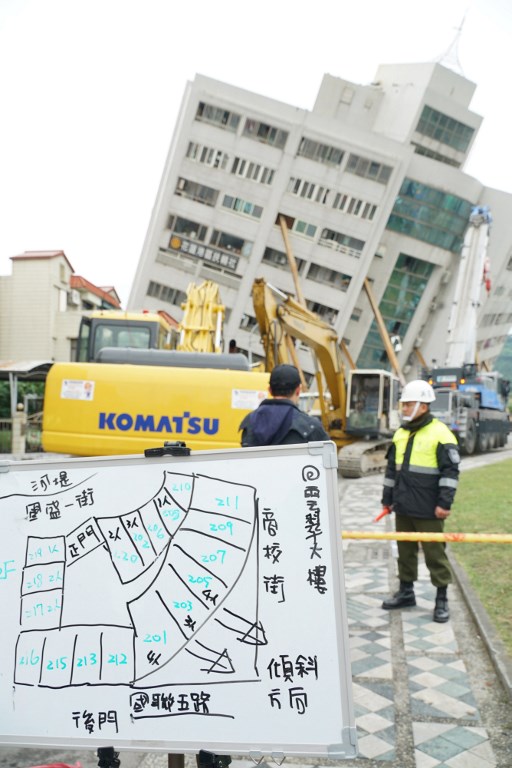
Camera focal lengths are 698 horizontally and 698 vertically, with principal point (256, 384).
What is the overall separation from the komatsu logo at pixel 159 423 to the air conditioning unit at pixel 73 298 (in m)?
29.4

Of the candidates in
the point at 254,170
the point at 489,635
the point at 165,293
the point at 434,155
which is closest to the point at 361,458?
the point at 489,635

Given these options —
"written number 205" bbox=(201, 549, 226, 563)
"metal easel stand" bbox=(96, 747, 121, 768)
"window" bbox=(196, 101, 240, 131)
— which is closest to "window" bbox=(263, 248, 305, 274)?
"window" bbox=(196, 101, 240, 131)

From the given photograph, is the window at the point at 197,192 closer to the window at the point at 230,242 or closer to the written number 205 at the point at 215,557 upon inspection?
the window at the point at 230,242

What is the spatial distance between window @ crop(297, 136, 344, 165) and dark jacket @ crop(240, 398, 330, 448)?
38.8 m

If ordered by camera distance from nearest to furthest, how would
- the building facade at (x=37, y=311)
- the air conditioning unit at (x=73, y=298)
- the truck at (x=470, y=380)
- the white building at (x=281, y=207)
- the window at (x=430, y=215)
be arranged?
the truck at (x=470, y=380) < the building facade at (x=37, y=311) < the air conditioning unit at (x=73, y=298) < the white building at (x=281, y=207) < the window at (x=430, y=215)

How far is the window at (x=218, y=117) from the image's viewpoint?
4044 cm

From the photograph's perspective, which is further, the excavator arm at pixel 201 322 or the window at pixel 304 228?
the window at pixel 304 228

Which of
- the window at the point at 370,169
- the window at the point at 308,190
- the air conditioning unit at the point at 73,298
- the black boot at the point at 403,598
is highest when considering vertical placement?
the window at the point at 370,169

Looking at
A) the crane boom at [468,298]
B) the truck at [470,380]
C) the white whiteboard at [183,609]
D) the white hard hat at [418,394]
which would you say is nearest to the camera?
the white whiteboard at [183,609]

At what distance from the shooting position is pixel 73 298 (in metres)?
36.5

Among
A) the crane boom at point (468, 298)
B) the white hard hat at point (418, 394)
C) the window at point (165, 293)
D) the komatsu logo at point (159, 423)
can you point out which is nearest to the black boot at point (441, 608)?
the white hard hat at point (418, 394)

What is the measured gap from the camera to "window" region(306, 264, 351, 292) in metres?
42.5

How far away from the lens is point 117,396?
8039 mm

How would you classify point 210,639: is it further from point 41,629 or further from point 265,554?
point 41,629
